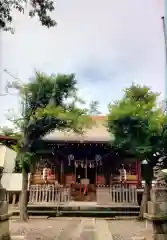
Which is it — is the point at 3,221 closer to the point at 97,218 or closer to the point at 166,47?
the point at 166,47

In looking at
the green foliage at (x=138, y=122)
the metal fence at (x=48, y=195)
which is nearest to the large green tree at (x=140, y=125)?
the green foliage at (x=138, y=122)

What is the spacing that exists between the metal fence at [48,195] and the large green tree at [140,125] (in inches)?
168

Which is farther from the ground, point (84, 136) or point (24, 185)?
point (84, 136)

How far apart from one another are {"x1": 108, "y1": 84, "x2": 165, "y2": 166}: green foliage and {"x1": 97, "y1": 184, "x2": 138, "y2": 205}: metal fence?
2830mm

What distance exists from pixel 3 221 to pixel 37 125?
731cm

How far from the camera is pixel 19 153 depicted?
46.8 feet

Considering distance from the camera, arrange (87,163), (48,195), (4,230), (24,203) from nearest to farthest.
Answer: (4,230) < (24,203) < (48,195) < (87,163)

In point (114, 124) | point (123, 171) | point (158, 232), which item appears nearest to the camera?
point (158, 232)

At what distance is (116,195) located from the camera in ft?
53.0

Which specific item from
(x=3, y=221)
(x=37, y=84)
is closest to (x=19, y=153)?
(x=37, y=84)

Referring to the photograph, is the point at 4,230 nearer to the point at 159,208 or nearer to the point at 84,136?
the point at 159,208

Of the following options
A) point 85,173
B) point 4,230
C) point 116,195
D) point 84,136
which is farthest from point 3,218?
point 85,173

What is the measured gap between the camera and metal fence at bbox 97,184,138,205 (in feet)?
52.9

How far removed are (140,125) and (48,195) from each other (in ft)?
21.9
